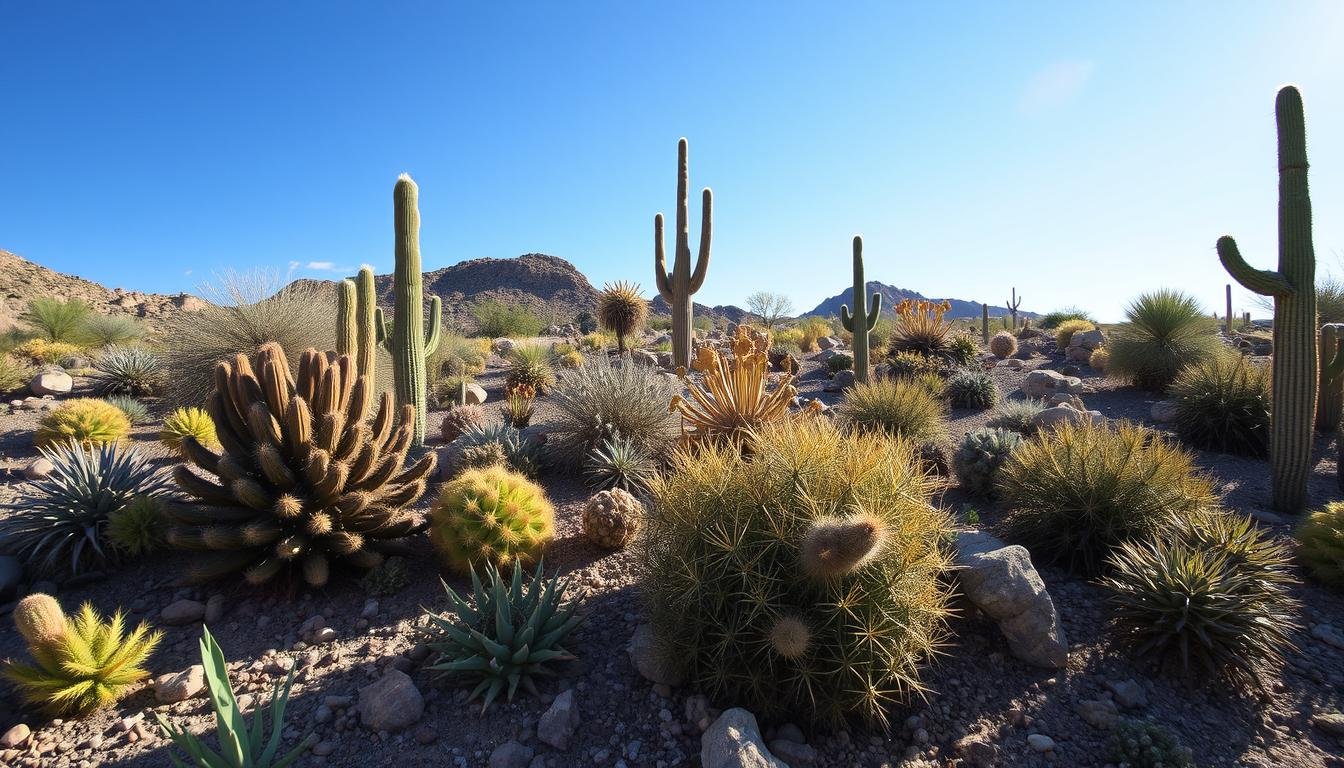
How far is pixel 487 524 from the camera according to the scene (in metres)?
4.16

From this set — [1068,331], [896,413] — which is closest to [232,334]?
[896,413]

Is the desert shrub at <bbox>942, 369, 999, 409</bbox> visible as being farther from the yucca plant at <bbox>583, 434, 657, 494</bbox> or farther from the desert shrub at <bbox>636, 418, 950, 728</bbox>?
the desert shrub at <bbox>636, 418, 950, 728</bbox>

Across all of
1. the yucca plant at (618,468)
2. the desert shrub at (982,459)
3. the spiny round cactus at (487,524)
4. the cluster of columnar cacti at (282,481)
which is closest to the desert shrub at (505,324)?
the yucca plant at (618,468)

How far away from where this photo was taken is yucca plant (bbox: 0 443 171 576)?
441 cm

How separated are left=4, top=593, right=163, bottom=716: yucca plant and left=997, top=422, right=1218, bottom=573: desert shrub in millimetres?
6019

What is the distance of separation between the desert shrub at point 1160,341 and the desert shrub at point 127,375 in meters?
18.4

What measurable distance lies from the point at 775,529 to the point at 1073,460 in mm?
3302

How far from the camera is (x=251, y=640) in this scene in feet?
12.5

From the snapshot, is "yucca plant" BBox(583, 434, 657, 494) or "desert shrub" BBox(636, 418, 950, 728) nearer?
"desert shrub" BBox(636, 418, 950, 728)

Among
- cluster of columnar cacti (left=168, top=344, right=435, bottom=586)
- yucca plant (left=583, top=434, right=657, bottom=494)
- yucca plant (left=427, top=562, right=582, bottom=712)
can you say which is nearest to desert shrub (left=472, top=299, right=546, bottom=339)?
yucca plant (left=583, top=434, right=657, bottom=494)

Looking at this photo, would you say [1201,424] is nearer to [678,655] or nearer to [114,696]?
[678,655]

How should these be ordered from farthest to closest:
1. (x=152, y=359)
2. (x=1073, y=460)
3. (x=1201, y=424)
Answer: (x=152, y=359), (x=1201, y=424), (x=1073, y=460)

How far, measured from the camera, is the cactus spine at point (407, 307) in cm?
742

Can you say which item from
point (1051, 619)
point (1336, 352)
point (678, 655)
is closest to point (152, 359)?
point (678, 655)
